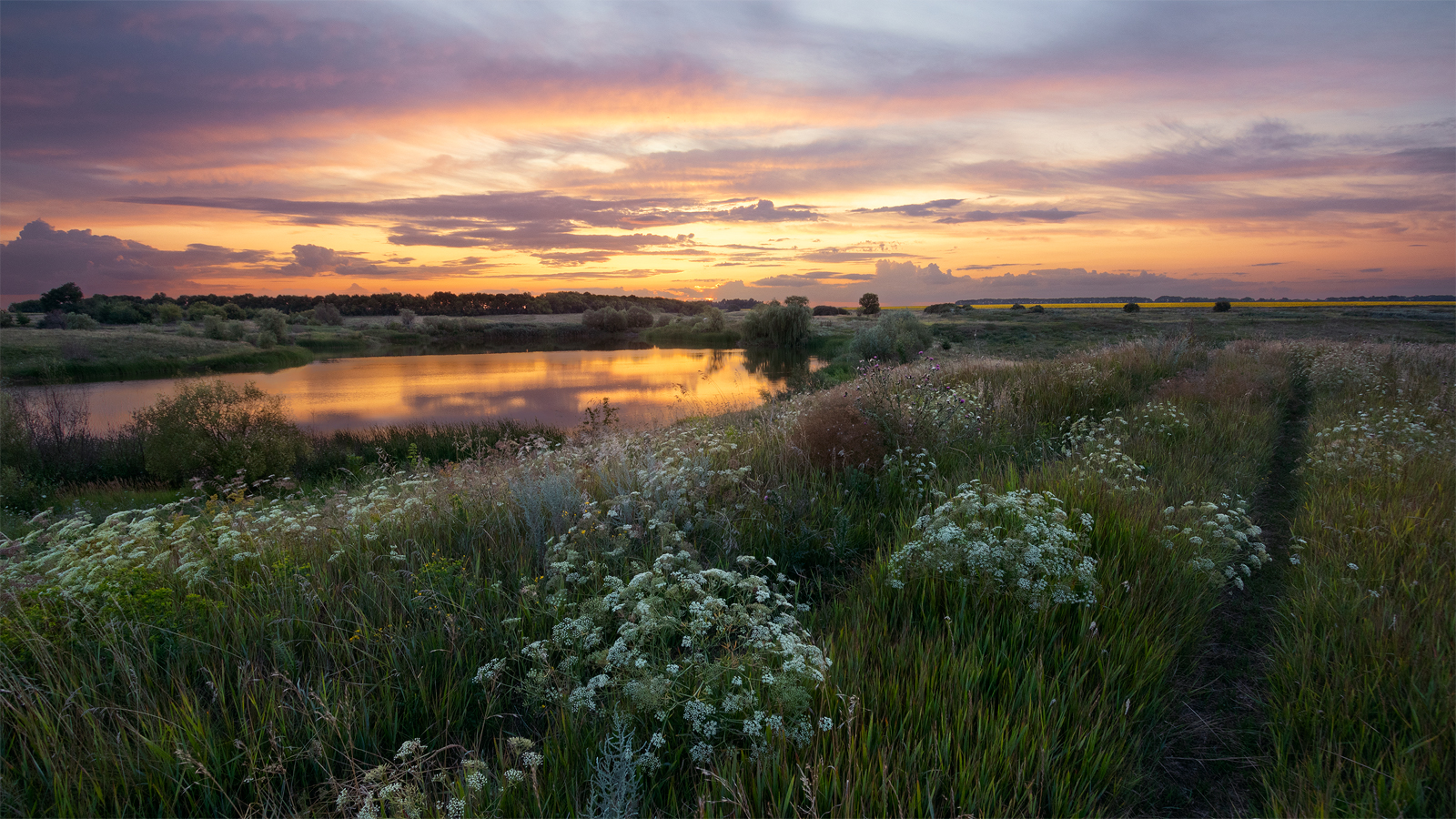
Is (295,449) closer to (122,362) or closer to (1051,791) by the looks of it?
(1051,791)

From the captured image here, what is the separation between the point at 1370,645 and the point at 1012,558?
1.80 metres

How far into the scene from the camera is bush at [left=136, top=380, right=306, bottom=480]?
1734 centimetres

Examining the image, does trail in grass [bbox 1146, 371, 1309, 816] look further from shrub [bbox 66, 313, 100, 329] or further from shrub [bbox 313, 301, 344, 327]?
shrub [bbox 313, 301, 344, 327]

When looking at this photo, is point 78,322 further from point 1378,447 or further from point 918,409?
point 1378,447

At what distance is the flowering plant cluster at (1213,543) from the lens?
3.90m

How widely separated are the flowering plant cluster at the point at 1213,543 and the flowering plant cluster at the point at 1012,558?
0.89 m

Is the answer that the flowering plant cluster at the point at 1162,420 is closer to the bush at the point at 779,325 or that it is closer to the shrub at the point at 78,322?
the bush at the point at 779,325

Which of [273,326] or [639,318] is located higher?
[639,318]

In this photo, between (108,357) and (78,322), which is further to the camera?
(78,322)

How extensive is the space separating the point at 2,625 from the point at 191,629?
2.64 feet

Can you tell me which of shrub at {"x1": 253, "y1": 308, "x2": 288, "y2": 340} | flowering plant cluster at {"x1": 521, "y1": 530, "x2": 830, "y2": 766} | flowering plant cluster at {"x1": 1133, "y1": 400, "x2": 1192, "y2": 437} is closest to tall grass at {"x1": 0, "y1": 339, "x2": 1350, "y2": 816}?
flowering plant cluster at {"x1": 521, "y1": 530, "x2": 830, "y2": 766}

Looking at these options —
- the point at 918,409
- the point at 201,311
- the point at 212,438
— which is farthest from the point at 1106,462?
the point at 201,311

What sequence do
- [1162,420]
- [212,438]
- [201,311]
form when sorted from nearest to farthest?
1. [1162,420]
2. [212,438]
3. [201,311]

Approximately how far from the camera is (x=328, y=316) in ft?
249
